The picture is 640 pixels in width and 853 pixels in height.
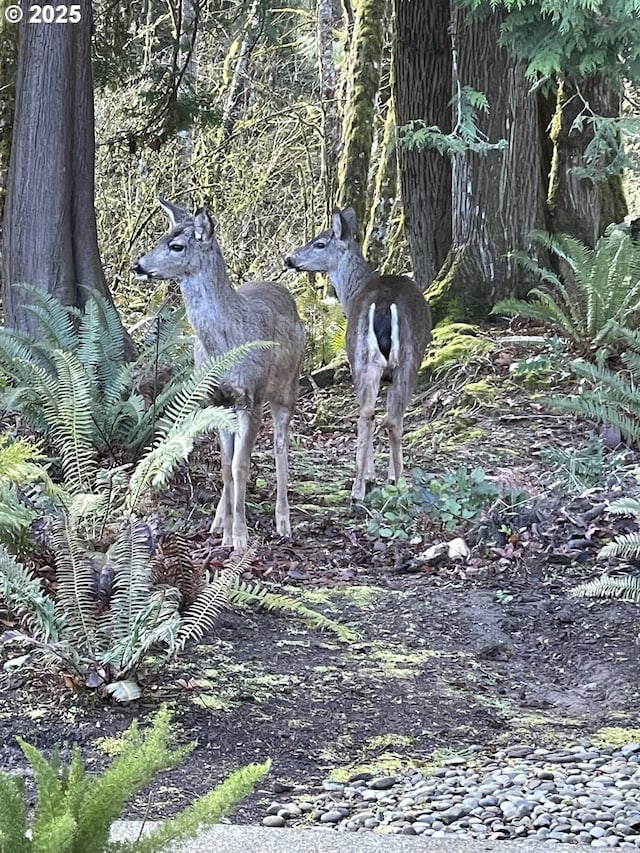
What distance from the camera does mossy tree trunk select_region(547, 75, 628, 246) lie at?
1217 centimetres

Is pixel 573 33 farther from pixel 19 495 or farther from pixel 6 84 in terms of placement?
pixel 6 84

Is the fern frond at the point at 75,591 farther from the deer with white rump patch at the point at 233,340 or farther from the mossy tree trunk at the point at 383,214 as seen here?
the mossy tree trunk at the point at 383,214

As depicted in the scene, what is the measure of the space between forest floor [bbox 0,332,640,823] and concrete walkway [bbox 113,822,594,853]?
0.32 metres

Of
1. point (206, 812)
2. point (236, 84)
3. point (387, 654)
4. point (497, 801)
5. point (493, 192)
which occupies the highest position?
point (236, 84)

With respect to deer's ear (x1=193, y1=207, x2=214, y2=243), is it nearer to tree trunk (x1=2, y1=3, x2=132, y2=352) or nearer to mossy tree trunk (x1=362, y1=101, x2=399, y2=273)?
tree trunk (x1=2, y1=3, x2=132, y2=352)

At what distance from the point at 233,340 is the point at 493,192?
480 centimetres

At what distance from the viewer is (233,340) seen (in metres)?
7.84

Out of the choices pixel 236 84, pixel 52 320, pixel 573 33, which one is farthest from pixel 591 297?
pixel 236 84

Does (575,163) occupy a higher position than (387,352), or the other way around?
(575,163)

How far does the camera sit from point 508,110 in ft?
38.2

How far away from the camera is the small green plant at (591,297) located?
10.5 m

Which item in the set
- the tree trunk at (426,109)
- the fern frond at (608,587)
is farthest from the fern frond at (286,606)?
the tree trunk at (426,109)

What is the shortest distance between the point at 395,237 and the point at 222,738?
11485 mm

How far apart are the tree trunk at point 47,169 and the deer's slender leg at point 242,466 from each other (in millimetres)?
2522
